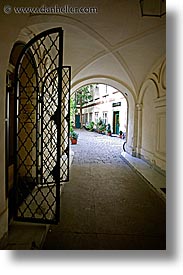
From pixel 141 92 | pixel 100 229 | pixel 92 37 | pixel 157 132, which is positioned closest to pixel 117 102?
pixel 141 92

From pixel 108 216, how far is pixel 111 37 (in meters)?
2.43

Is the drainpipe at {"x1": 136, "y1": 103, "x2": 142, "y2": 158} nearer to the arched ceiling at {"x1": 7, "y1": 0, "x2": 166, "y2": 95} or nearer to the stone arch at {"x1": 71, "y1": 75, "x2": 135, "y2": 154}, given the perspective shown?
the stone arch at {"x1": 71, "y1": 75, "x2": 135, "y2": 154}

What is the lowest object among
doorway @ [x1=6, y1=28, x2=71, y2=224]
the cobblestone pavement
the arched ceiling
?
the cobblestone pavement

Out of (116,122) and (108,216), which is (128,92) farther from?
(116,122)

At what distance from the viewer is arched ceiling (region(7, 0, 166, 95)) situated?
259 centimetres

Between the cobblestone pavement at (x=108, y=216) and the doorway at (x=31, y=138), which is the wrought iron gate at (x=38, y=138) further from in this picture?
the cobblestone pavement at (x=108, y=216)

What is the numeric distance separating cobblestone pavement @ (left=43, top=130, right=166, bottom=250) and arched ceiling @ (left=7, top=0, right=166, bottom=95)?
1662 millimetres

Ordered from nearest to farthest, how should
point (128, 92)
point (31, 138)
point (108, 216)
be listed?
point (108, 216), point (31, 138), point (128, 92)

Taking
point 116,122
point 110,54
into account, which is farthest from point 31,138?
point 116,122

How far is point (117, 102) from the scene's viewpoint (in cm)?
1213

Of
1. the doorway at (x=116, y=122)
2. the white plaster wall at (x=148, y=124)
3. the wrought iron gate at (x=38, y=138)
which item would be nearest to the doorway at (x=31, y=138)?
the wrought iron gate at (x=38, y=138)

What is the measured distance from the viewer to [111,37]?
3416 millimetres

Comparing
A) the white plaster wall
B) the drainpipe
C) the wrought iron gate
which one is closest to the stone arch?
the drainpipe

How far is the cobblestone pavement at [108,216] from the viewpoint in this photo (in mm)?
1691
